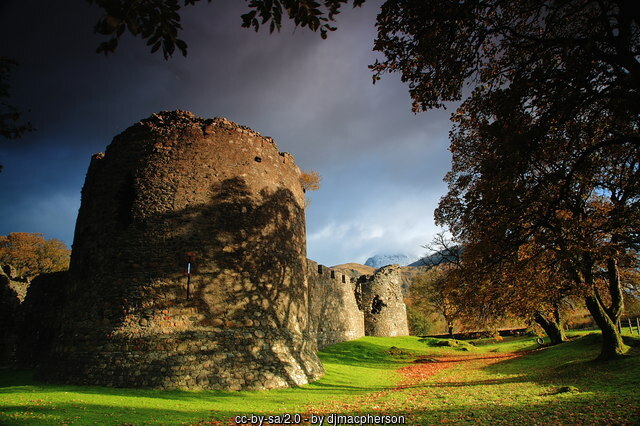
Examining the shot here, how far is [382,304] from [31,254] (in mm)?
43535

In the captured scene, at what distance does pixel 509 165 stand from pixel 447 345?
2857 cm

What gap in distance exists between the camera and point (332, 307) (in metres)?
27.5

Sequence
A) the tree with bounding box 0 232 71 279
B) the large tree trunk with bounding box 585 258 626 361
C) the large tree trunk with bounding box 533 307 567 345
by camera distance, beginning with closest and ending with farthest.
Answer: the large tree trunk with bounding box 585 258 626 361 < the large tree trunk with bounding box 533 307 567 345 < the tree with bounding box 0 232 71 279

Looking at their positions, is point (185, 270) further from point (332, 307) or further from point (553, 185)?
point (332, 307)

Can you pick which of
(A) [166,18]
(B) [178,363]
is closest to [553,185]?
(A) [166,18]

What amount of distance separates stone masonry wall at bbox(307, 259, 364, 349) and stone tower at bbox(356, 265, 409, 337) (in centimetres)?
349

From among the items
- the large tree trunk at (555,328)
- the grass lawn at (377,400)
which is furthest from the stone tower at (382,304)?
the grass lawn at (377,400)

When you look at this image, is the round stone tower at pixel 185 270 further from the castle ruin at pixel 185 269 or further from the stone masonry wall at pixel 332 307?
the stone masonry wall at pixel 332 307

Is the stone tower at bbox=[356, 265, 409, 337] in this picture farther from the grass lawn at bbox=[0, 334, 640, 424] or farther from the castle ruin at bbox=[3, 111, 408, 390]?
the castle ruin at bbox=[3, 111, 408, 390]

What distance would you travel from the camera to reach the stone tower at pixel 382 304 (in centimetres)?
3553

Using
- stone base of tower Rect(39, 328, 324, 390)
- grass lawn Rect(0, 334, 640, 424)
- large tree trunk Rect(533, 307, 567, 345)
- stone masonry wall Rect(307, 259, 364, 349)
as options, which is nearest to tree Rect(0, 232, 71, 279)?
stone masonry wall Rect(307, 259, 364, 349)

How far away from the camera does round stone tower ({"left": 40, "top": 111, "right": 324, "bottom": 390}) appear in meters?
10.2

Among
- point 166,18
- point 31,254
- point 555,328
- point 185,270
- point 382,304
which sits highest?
point 31,254

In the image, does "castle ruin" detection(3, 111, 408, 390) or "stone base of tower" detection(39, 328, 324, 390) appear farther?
"castle ruin" detection(3, 111, 408, 390)
